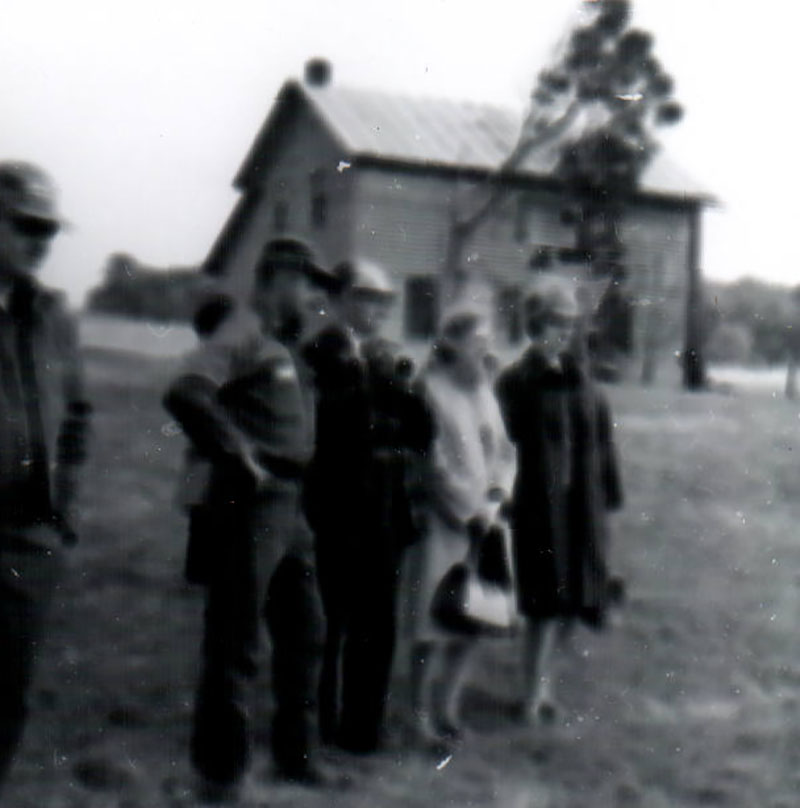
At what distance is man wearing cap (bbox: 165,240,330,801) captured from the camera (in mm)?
2631

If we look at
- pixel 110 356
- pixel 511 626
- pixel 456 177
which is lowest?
pixel 511 626

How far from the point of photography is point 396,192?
3.15m

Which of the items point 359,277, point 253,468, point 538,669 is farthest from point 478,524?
point 253,468

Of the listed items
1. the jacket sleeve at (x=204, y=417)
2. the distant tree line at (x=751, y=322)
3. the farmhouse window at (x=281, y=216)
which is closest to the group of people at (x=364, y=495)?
the jacket sleeve at (x=204, y=417)

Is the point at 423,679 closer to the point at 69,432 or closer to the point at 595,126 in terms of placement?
the point at 69,432

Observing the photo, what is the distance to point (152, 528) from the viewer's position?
12.3 feet

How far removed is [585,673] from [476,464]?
39.8 inches

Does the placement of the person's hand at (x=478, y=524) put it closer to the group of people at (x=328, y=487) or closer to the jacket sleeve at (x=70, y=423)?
the group of people at (x=328, y=487)

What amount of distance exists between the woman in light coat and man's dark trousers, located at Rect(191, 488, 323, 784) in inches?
19.9

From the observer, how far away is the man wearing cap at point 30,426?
2.33 metres

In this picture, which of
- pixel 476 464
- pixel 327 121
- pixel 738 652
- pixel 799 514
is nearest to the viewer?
pixel 327 121

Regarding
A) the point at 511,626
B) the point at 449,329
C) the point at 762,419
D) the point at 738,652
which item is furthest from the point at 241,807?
the point at 762,419

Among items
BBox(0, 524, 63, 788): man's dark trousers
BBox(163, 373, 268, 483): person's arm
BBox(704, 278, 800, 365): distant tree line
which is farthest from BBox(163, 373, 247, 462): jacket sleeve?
BBox(704, 278, 800, 365): distant tree line

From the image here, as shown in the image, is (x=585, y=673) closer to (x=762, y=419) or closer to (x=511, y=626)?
(x=511, y=626)
